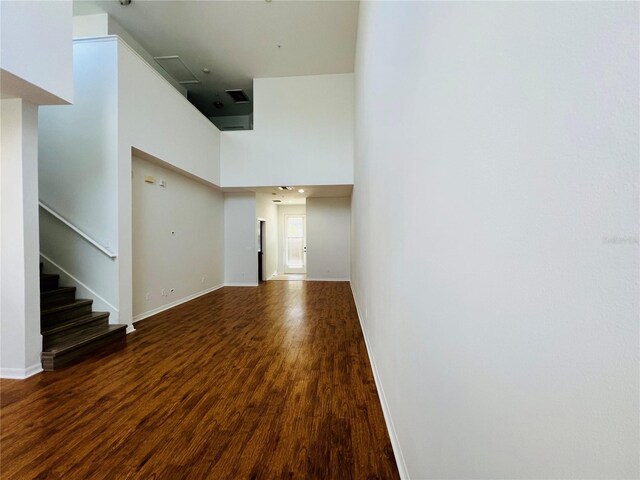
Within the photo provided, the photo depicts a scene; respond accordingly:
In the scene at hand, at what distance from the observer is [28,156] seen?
8.96 feet

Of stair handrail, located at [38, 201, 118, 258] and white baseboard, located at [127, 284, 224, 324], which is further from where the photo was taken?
white baseboard, located at [127, 284, 224, 324]

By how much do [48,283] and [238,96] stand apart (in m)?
6.39

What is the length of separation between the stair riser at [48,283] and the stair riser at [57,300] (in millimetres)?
241

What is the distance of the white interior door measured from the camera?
11.4 meters

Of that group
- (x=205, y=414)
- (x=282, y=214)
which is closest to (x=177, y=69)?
(x=282, y=214)

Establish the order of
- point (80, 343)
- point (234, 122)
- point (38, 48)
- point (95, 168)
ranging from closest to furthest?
point (38, 48) → point (80, 343) → point (95, 168) → point (234, 122)

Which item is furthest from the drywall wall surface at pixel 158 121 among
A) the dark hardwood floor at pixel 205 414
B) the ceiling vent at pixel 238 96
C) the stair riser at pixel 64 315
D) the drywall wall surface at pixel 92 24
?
the dark hardwood floor at pixel 205 414

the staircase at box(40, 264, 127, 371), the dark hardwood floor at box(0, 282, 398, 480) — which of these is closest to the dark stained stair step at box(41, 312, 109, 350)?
the staircase at box(40, 264, 127, 371)

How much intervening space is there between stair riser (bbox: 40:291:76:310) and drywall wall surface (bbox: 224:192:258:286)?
13.5 feet

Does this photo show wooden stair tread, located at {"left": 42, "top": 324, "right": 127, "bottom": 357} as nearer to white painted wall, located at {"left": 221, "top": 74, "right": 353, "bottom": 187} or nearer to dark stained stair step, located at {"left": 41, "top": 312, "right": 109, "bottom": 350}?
dark stained stair step, located at {"left": 41, "top": 312, "right": 109, "bottom": 350}

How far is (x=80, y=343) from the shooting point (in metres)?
3.13

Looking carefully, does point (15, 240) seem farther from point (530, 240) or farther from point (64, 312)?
point (530, 240)

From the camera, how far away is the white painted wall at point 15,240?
2.67m

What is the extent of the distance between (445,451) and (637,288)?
0.85m
